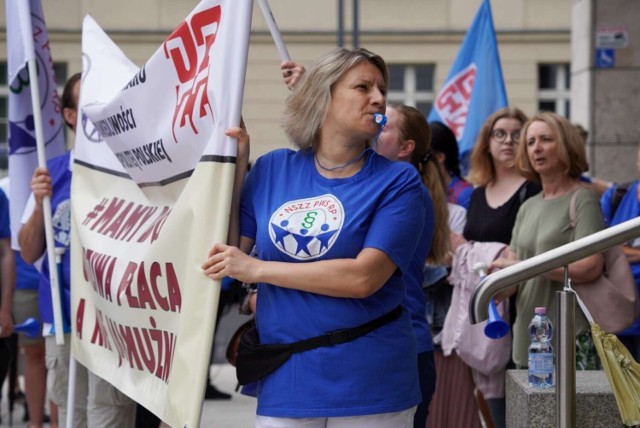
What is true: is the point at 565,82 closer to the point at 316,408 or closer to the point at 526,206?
the point at 526,206

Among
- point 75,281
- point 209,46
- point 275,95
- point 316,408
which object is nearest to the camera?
point 316,408

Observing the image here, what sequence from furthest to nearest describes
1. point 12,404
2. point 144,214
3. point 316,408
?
point 12,404
point 144,214
point 316,408

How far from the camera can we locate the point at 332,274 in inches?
134

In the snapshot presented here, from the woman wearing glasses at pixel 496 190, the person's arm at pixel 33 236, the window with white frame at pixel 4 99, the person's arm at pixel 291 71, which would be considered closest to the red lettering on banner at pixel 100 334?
the person's arm at pixel 33 236

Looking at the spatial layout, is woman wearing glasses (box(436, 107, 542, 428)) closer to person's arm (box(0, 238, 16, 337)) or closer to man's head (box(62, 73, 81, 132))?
man's head (box(62, 73, 81, 132))

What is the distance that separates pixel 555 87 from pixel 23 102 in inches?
725

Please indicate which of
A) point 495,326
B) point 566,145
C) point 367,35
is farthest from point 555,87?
point 495,326

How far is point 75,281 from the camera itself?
4930 millimetres

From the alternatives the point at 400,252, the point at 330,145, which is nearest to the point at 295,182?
the point at 330,145

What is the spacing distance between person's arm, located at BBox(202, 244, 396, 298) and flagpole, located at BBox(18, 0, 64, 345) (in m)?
2.07

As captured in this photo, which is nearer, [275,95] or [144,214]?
[144,214]

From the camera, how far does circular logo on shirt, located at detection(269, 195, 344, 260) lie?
3.47m

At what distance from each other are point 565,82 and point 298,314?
67.6 ft

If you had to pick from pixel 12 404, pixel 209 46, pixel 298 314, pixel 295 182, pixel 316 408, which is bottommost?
pixel 12 404
